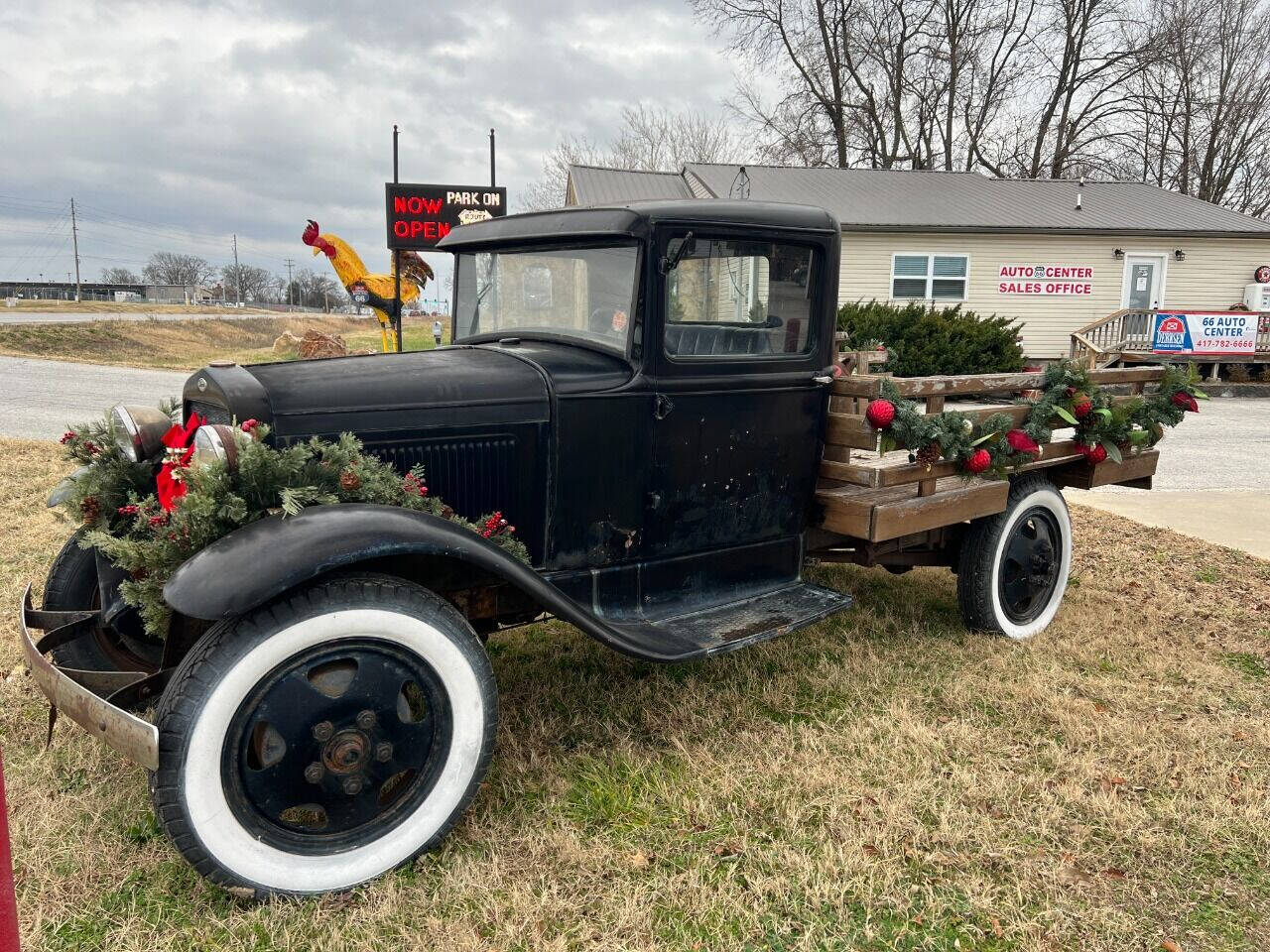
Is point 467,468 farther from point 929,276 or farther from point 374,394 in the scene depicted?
point 929,276

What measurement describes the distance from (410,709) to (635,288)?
63.8 inches

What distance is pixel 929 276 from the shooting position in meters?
19.3

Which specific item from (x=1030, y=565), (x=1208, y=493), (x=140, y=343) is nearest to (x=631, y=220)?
(x=1030, y=565)

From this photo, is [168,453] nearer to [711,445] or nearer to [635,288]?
[635,288]

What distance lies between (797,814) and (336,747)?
1.43m

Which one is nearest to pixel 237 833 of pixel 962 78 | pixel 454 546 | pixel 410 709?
pixel 410 709

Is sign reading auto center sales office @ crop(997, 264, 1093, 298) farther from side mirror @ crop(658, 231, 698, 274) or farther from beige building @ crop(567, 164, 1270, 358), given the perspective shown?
side mirror @ crop(658, 231, 698, 274)

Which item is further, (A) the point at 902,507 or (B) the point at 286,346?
(B) the point at 286,346

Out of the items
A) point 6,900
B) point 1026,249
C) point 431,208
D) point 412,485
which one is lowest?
point 6,900

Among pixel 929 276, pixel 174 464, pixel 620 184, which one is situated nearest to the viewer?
pixel 174 464

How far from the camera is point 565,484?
318 centimetres

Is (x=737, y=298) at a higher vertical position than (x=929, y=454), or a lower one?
higher

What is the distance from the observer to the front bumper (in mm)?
2160

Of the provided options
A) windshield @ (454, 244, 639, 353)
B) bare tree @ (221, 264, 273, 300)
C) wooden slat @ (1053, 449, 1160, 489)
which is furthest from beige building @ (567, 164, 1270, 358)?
bare tree @ (221, 264, 273, 300)
